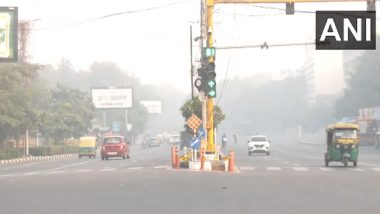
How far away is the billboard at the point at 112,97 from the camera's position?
122062 millimetres

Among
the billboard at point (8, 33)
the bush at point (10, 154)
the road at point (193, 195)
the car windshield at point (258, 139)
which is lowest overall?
the road at point (193, 195)

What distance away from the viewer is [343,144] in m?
38.3

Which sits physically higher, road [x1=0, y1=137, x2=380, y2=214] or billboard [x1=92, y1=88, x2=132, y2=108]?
billboard [x1=92, y1=88, x2=132, y2=108]

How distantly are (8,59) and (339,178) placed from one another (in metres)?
27.2

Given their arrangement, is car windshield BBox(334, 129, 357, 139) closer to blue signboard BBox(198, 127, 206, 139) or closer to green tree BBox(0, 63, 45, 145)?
blue signboard BBox(198, 127, 206, 139)

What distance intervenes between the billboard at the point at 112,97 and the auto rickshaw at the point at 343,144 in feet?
276

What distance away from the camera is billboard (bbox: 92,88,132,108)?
122062mm

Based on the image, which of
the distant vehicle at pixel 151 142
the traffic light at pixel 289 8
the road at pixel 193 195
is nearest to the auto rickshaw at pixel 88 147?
the distant vehicle at pixel 151 142

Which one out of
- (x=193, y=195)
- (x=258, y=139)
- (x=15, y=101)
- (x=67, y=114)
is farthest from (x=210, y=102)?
(x=67, y=114)

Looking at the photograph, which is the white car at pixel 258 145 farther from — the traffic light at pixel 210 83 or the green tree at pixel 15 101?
the traffic light at pixel 210 83

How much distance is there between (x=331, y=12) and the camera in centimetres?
3881

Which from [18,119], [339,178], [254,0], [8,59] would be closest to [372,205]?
[339,178]

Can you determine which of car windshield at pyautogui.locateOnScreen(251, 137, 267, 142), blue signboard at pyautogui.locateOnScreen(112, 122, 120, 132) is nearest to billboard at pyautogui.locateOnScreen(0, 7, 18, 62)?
car windshield at pyautogui.locateOnScreen(251, 137, 267, 142)

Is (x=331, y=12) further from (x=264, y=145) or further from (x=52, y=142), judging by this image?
(x=52, y=142)
